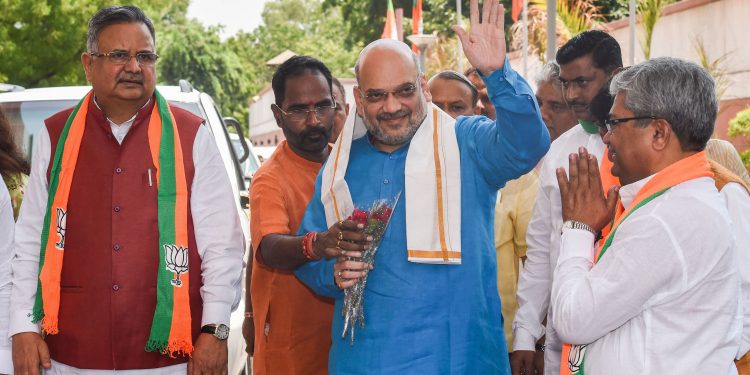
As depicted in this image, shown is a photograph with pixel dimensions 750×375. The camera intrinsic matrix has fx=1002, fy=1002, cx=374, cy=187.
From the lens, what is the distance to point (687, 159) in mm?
3252

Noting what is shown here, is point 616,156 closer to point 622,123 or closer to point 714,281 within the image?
point 622,123

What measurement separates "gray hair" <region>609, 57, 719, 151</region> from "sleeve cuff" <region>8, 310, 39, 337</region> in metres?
2.54

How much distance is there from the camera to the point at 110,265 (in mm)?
4086

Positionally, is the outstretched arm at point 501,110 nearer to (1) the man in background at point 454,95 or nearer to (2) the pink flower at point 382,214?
(2) the pink flower at point 382,214

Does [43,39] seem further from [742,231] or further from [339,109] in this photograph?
[742,231]

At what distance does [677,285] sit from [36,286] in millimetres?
2591

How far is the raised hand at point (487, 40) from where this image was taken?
3672 mm

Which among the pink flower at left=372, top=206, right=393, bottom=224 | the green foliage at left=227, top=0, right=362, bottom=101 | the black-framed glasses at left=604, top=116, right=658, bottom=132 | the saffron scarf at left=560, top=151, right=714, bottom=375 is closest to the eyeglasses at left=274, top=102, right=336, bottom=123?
the pink flower at left=372, top=206, right=393, bottom=224

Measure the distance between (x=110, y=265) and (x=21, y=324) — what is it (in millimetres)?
457

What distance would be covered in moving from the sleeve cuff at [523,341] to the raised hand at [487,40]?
1374mm

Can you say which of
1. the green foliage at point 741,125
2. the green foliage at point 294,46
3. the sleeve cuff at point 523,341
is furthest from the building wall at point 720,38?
the green foliage at point 294,46

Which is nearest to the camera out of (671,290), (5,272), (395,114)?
(671,290)

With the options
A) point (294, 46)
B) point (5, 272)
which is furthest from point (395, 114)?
point (294, 46)

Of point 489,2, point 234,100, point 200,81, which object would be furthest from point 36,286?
point 234,100
